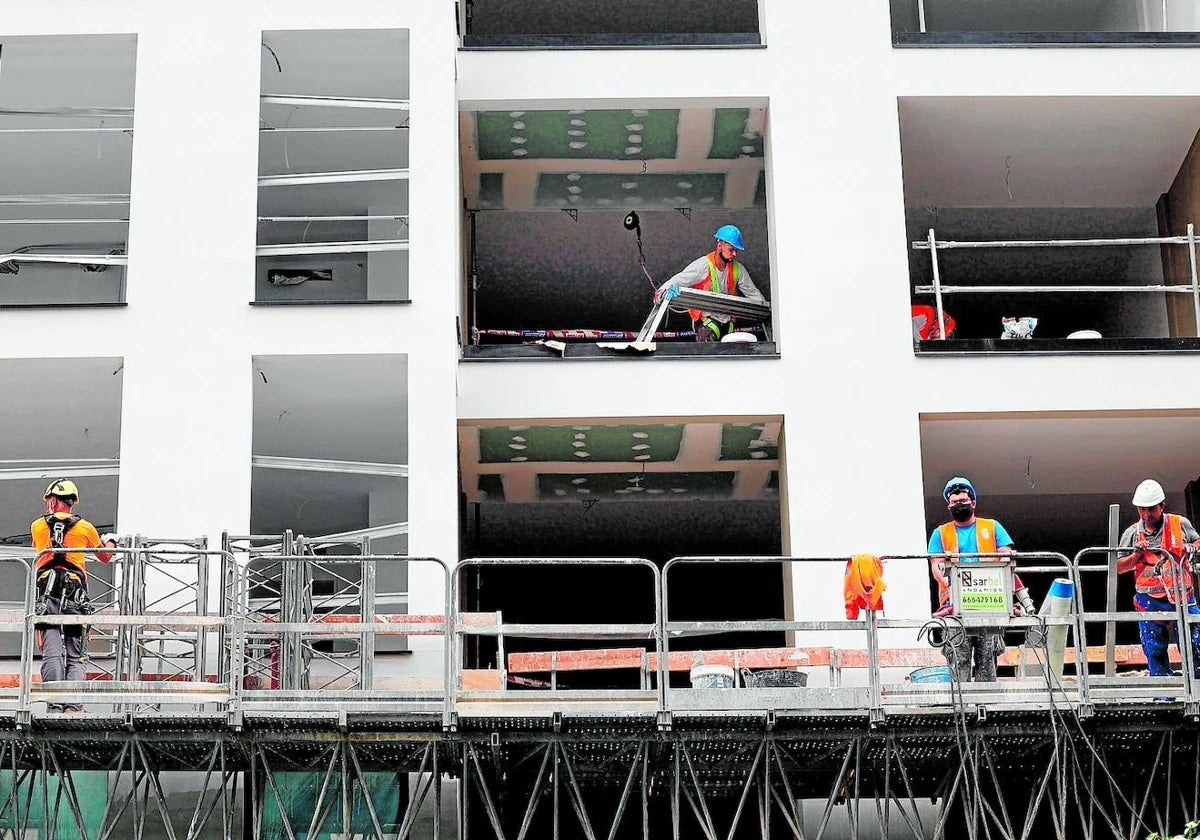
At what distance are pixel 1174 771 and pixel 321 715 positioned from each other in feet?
22.5

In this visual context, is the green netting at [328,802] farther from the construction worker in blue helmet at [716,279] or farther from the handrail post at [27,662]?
the construction worker in blue helmet at [716,279]

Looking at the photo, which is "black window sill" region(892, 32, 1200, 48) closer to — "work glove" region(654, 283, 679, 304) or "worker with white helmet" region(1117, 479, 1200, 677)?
"work glove" region(654, 283, 679, 304)

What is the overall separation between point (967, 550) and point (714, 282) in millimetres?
5682

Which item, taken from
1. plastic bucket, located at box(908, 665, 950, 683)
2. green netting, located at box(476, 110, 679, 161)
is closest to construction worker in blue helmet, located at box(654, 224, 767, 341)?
green netting, located at box(476, 110, 679, 161)

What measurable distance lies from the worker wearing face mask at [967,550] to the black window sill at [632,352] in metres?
3.90

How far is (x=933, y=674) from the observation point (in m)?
15.6

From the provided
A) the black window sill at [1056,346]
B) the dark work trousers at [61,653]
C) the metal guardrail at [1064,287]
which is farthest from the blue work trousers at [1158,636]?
the dark work trousers at [61,653]

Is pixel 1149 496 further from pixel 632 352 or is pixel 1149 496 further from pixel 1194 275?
pixel 632 352

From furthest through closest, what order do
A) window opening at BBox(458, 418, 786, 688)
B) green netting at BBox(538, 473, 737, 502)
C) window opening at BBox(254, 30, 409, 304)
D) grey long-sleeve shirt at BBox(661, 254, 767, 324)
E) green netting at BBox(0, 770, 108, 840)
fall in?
green netting at BBox(538, 473, 737, 502), window opening at BBox(458, 418, 786, 688), grey long-sleeve shirt at BBox(661, 254, 767, 324), window opening at BBox(254, 30, 409, 304), green netting at BBox(0, 770, 108, 840)

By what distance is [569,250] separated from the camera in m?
24.4

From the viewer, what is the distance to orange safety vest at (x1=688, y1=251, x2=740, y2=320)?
67.2 ft

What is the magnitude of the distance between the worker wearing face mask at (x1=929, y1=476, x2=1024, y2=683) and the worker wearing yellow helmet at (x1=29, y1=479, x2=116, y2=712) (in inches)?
258

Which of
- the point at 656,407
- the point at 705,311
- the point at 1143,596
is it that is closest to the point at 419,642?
the point at 656,407

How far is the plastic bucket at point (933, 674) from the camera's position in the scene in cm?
1543
